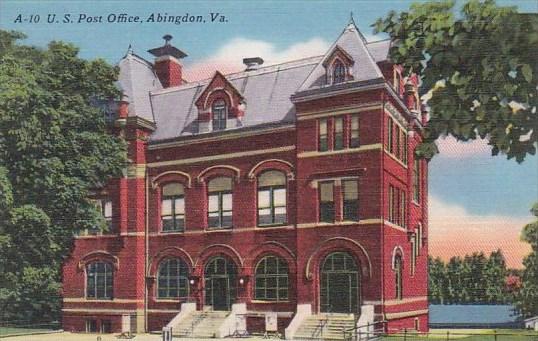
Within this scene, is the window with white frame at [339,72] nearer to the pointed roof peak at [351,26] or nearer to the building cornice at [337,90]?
the building cornice at [337,90]

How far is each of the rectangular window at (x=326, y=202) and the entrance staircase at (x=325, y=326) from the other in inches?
75.6

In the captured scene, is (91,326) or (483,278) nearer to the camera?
(483,278)

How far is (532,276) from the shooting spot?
32.4 feet

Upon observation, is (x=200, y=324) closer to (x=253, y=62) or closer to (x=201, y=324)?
(x=201, y=324)

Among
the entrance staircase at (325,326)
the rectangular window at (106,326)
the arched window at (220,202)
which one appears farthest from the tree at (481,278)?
the rectangular window at (106,326)

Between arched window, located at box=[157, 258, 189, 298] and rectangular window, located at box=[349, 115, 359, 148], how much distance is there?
4890 mm

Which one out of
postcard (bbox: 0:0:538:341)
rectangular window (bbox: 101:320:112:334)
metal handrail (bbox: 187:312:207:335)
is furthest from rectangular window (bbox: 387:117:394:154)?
rectangular window (bbox: 101:320:112:334)

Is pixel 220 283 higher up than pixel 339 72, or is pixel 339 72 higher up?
pixel 339 72

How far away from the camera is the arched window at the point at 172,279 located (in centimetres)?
1516

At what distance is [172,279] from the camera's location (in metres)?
15.2

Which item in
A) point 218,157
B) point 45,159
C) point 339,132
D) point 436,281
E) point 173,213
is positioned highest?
point 339,132

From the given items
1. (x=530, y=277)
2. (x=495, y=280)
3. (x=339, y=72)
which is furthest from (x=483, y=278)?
(x=339, y=72)

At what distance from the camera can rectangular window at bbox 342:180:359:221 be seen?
43.5ft

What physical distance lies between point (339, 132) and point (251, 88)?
2.17 m
